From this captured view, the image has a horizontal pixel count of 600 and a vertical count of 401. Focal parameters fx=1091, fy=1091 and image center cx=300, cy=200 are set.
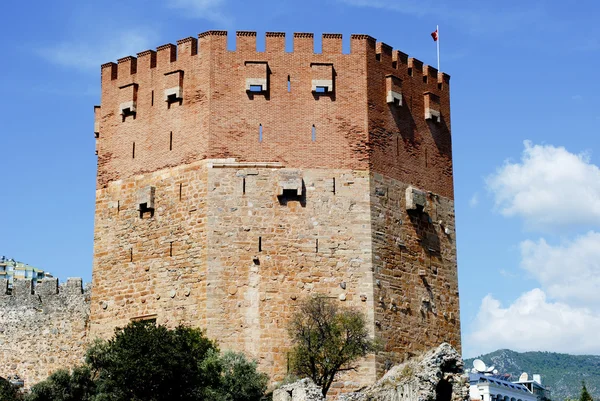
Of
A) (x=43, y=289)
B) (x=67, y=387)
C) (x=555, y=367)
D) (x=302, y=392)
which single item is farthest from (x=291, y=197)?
(x=555, y=367)

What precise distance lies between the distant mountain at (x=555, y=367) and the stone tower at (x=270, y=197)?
90376mm

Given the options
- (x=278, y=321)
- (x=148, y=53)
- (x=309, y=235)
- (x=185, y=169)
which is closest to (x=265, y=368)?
(x=278, y=321)

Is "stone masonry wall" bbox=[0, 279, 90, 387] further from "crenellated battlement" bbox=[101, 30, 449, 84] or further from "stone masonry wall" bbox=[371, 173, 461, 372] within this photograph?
"stone masonry wall" bbox=[371, 173, 461, 372]

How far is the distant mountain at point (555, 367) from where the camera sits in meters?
121

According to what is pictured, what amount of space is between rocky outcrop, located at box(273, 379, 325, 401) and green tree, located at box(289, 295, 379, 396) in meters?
2.73

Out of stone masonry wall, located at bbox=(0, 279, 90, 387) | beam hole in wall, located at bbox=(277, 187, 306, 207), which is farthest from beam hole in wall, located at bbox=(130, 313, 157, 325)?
beam hole in wall, located at bbox=(277, 187, 306, 207)

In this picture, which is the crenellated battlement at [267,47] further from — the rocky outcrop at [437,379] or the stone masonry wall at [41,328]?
the rocky outcrop at [437,379]

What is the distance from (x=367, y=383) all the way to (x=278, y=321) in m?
2.85

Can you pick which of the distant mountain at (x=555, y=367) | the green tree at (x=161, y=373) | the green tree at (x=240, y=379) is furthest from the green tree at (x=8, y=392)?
the distant mountain at (x=555, y=367)

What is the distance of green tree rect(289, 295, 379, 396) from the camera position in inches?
1088

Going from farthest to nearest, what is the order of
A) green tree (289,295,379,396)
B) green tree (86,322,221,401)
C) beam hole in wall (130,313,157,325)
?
beam hole in wall (130,313,157,325)
green tree (289,295,379,396)
green tree (86,322,221,401)

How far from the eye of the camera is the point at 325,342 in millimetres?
27812

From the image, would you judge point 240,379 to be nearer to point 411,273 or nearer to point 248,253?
point 248,253

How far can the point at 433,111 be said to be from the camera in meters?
33.1
